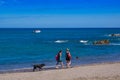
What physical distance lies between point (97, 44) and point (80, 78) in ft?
167

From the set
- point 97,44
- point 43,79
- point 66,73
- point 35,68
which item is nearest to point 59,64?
point 35,68

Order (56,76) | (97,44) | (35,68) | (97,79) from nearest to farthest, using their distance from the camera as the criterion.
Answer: (97,79) → (56,76) → (35,68) → (97,44)

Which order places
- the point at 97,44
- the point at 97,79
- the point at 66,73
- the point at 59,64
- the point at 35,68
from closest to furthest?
the point at 97,79 → the point at 66,73 → the point at 35,68 → the point at 59,64 → the point at 97,44

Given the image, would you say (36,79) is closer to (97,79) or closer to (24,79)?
(24,79)

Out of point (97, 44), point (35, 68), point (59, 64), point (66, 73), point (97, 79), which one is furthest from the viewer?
point (97, 44)

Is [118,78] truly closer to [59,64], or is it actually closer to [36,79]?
[36,79]

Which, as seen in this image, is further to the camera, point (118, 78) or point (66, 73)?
point (66, 73)

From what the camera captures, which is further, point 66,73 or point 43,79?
point 66,73

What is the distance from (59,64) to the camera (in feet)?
98.4

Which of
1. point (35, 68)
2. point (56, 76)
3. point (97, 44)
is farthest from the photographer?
point (97, 44)

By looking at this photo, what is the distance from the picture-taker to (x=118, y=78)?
19.8 meters

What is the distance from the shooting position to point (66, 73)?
23047 mm

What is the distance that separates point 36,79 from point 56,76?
1.69 metres

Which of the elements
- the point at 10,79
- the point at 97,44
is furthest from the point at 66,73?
the point at 97,44
